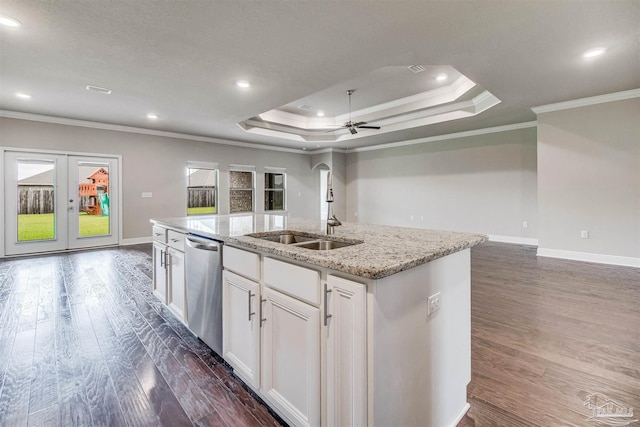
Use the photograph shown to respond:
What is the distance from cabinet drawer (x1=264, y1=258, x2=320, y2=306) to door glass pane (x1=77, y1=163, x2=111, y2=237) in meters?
6.41

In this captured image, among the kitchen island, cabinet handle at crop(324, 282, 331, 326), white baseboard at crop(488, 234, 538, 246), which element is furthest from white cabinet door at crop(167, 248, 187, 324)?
white baseboard at crop(488, 234, 538, 246)

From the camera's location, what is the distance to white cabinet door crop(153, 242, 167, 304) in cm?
268

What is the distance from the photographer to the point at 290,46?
295 centimetres

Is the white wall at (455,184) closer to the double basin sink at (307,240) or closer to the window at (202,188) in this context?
the window at (202,188)

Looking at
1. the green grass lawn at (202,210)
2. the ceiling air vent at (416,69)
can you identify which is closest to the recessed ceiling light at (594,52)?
the ceiling air vent at (416,69)

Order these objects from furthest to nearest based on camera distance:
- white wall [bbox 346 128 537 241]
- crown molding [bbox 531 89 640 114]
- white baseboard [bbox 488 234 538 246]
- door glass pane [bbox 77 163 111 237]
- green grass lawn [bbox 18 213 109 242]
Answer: white wall [bbox 346 128 537 241], white baseboard [bbox 488 234 538 246], door glass pane [bbox 77 163 111 237], green grass lawn [bbox 18 213 109 242], crown molding [bbox 531 89 640 114]

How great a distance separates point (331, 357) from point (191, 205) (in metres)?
7.27

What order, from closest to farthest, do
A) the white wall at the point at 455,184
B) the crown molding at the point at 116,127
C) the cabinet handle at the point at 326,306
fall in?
the cabinet handle at the point at 326,306 → the crown molding at the point at 116,127 → the white wall at the point at 455,184

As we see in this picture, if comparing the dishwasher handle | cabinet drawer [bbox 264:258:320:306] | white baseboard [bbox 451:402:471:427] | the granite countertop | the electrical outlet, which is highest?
the granite countertop

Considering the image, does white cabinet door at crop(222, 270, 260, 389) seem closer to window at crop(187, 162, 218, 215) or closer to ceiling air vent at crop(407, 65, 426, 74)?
ceiling air vent at crop(407, 65, 426, 74)

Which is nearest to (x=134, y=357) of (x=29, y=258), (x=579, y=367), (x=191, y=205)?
(x=579, y=367)

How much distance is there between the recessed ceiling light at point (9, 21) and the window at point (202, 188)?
4.86 meters

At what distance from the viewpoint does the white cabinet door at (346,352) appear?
106cm

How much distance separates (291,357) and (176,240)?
156 cm
